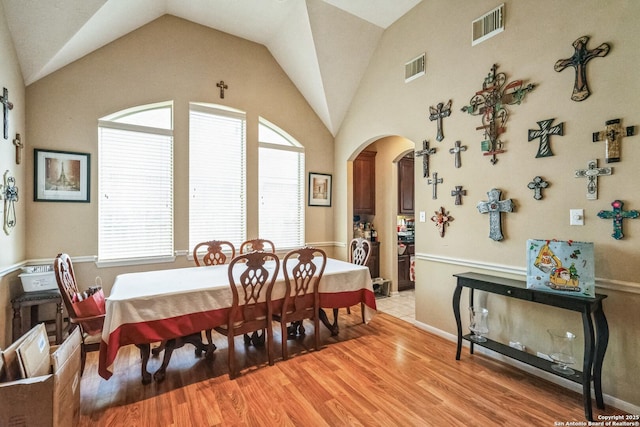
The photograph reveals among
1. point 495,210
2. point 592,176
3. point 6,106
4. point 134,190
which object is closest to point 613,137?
point 592,176

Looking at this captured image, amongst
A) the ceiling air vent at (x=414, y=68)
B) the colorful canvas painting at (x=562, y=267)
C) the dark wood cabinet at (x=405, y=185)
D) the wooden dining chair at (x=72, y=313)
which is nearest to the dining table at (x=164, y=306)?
the wooden dining chair at (x=72, y=313)

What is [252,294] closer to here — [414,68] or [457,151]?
[457,151]

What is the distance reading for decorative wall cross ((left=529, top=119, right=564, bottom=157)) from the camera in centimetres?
234

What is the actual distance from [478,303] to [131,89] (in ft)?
15.1

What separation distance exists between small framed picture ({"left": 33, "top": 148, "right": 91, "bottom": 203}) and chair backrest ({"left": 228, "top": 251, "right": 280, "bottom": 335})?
213cm

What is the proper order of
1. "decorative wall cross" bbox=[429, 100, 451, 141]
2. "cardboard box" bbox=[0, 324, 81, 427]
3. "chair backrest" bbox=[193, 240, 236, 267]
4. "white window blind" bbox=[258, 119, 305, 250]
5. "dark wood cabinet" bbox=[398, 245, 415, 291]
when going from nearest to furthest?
"cardboard box" bbox=[0, 324, 81, 427], "decorative wall cross" bbox=[429, 100, 451, 141], "chair backrest" bbox=[193, 240, 236, 267], "white window blind" bbox=[258, 119, 305, 250], "dark wood cabinet" bbox=[398, 245, 415, 291]

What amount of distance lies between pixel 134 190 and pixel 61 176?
0.68 meters

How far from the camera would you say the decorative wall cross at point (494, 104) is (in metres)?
2.63

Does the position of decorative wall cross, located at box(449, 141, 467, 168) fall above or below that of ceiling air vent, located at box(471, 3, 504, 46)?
below

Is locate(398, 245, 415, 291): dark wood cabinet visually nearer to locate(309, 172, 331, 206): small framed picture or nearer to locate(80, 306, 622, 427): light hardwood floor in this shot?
locate(309, 172, 331, 206): small framed picture

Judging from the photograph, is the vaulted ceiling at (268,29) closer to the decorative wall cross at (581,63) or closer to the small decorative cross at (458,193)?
the decorative wall cross at (581,63)

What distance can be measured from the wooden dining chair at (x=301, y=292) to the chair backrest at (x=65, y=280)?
5.40 ft

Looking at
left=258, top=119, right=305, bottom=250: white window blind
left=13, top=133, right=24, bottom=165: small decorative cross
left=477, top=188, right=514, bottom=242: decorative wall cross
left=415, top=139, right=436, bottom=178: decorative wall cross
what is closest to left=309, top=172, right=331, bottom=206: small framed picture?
left=258, top=119, right=305, bottom=250: white window blind

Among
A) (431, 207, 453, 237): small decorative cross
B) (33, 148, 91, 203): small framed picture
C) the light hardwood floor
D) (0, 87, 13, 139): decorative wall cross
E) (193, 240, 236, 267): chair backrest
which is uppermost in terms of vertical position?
(0, 87, 13, 139): decorative wall cross
